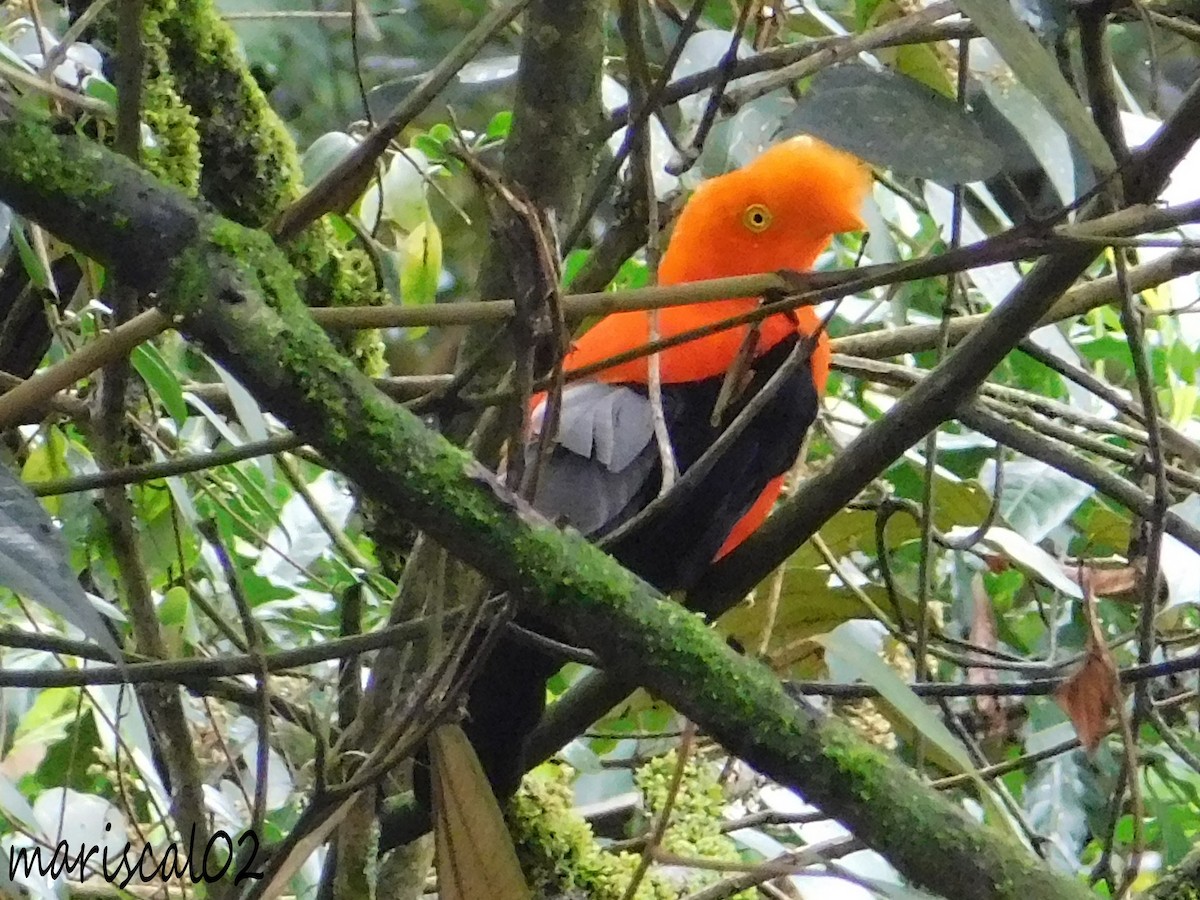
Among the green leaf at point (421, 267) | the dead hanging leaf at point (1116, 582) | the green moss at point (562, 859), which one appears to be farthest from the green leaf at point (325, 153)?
the dead hanging leaf at point (1116, 582)

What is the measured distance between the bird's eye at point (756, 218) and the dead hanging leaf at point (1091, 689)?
2.69ft

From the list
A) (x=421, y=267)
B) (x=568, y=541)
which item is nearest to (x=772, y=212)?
(x=421, y=267)

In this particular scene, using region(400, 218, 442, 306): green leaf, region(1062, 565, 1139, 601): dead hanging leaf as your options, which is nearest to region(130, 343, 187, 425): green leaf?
region(400, 218, 442, 306): green leaf

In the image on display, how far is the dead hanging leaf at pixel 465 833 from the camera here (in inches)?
33.3

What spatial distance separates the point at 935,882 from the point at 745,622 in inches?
38.0

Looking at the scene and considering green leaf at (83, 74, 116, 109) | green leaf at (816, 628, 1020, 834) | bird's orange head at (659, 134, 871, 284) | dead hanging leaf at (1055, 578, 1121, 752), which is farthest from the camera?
bird's orange head at (659, 134, 871, 284)

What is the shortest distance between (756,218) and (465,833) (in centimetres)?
107

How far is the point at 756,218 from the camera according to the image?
5.67 ft

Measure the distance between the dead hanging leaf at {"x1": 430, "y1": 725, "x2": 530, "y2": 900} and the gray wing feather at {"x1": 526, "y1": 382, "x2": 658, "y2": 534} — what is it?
461mm

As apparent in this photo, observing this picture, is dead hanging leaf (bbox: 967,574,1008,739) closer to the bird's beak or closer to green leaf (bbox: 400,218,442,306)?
the bird's beak

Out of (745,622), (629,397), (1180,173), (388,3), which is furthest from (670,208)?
(388,3)

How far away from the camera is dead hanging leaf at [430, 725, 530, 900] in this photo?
0.85m

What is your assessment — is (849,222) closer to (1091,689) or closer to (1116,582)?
(1116,582)

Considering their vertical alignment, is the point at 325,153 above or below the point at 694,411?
above
